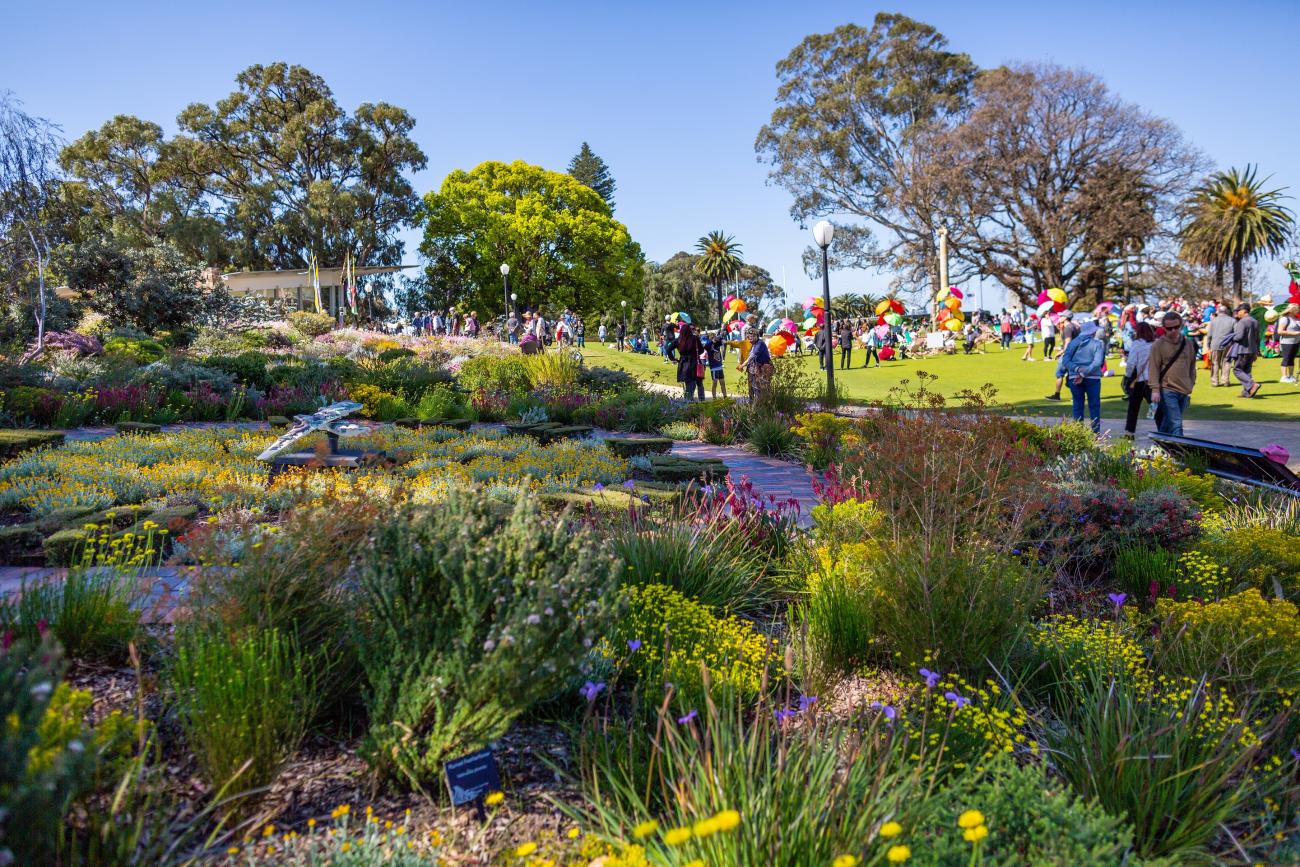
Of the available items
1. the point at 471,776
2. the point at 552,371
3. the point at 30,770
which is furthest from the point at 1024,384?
the point at 30,770

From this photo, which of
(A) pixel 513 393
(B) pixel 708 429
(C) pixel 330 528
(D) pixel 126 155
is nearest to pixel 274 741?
(C) pixel 330 528

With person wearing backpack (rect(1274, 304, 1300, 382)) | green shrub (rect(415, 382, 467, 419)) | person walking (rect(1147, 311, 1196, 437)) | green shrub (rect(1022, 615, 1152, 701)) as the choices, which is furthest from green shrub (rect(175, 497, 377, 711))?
person wearing backpack (rect(1274, 304, 1300, 382))

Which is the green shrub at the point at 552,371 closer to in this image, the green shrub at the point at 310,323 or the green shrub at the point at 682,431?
the green shrub at the point at 682,431

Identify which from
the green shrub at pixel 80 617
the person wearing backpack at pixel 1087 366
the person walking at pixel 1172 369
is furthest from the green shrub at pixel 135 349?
the person walking at pixel 1172 369

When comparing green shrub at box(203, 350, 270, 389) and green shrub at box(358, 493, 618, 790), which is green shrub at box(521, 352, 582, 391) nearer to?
green shrub at box(203, 350, 270, 389)

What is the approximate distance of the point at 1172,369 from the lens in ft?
32.4

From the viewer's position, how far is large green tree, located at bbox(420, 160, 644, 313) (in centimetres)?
4556

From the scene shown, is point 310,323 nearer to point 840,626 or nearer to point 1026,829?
point 840,626

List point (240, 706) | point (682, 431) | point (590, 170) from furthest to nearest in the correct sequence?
point (590, 170) → point (682, 431) → point (240, 706)

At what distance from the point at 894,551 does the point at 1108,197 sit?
4168 centimetres

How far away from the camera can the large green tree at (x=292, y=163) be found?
4303 centimetres

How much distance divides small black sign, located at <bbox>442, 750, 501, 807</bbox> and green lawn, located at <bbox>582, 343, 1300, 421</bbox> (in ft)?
31.2

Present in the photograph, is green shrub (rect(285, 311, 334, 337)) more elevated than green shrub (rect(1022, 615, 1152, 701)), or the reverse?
green shrub (rect(285, 311, 334, 337))

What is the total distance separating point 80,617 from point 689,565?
104 inches
